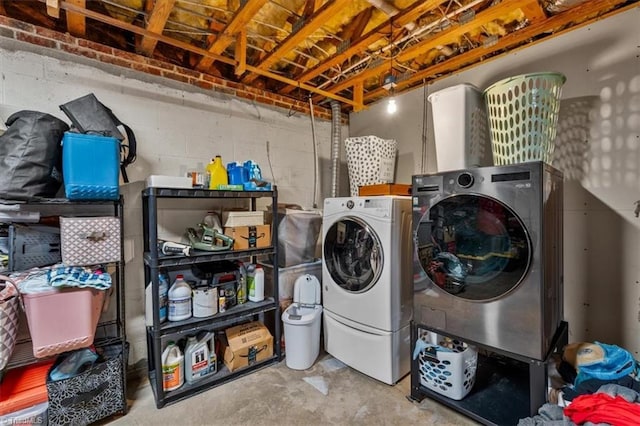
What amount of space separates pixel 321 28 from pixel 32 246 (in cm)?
234

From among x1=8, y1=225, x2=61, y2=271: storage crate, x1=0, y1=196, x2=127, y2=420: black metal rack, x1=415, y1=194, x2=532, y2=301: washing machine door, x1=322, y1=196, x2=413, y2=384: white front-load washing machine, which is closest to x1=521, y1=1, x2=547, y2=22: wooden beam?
x1=415, y1=194, x2=532, y2=301: washing machine door

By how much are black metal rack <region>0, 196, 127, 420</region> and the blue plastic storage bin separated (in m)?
0.07

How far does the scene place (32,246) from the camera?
1.70m

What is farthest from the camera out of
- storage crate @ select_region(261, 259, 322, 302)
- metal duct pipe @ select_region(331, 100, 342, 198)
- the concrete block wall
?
metal duct pipe @ select_region(331, 100, 342, 198)

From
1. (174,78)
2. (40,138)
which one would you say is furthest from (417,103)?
(40,138)

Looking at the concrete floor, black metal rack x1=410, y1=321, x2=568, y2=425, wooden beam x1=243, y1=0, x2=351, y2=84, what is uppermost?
wooden beam x1=243, y1=0, x2=351, y2=84

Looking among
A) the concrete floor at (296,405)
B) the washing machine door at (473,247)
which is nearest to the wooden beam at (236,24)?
the washing machine door at (473,247)

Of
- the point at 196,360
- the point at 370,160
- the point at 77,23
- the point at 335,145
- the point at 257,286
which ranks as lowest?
the point at 196,360

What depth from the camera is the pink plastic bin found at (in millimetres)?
1499

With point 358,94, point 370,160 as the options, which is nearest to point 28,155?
point 370,160

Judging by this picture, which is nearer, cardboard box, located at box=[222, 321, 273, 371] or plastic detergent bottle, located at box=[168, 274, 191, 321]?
plastic detergent bottle, located at box=[168, 274, 191, 321]

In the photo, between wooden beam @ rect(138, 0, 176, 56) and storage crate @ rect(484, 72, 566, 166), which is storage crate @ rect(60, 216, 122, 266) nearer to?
wooden beam @ rect(138, 0, 176, 56)

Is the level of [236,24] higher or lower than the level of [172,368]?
higher

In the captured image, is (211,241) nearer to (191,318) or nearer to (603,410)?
(191,318)
